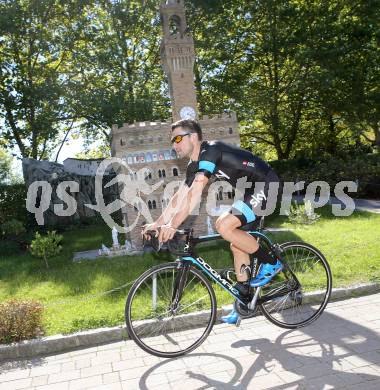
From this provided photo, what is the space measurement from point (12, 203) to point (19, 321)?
43.3 ft

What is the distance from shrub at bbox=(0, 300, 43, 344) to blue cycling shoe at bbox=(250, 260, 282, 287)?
3.00 meters

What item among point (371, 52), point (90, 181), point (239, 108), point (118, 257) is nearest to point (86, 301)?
point (118, 257)

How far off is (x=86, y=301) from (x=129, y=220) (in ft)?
17.0

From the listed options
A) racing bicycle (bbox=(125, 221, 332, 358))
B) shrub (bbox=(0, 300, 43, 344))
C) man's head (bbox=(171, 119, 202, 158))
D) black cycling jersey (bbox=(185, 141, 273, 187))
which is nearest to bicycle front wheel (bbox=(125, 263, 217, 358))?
racing bicycle (bbox=(125, 221, 332, 358))

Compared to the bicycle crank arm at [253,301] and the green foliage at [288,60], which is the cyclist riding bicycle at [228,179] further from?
the green foliage at [288,60]

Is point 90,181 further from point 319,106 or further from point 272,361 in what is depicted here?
point 272,361

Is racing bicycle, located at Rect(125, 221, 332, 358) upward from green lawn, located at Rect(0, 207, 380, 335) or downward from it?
upward

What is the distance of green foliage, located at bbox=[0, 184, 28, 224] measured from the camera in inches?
694

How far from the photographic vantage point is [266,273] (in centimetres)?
519

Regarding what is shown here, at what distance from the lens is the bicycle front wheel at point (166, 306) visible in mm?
4734

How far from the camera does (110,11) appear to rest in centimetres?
2625

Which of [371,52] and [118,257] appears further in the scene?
[371,52]

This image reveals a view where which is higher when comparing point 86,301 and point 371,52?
point 371,52

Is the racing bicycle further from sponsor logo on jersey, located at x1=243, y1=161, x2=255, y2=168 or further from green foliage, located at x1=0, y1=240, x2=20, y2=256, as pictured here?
green foliage, located at x1=0, y1=240, x2=20, y2=256
